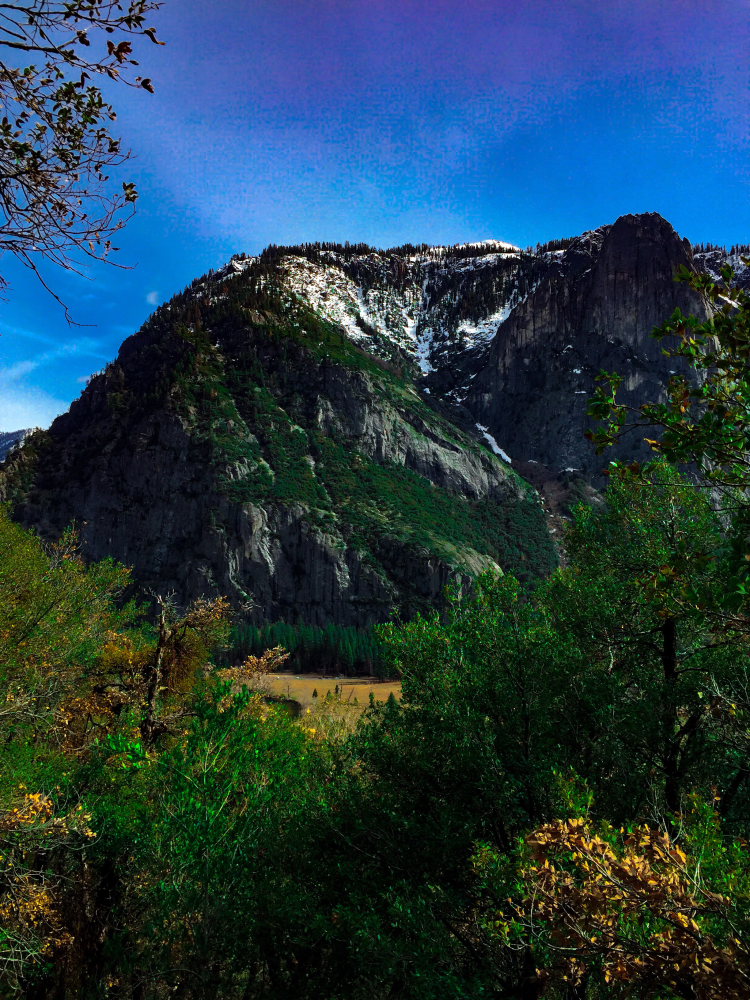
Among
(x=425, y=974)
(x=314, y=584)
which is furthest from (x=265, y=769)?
(x=314, y=584)

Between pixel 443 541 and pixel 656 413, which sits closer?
pixel 656 413

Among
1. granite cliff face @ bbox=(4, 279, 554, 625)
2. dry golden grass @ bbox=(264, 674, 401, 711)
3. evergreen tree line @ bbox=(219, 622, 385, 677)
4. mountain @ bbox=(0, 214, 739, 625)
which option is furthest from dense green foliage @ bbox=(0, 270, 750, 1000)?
mountain @ bbox=(0, 214, 739, 625)

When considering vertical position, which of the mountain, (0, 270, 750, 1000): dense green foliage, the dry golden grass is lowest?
the dry golden grass

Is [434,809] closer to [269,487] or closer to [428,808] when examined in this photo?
[428,808]

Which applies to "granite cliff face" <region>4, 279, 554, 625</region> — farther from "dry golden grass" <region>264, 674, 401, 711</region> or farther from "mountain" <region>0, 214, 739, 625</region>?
"dry golden grass" <region>264, 674, 401, 711</region>

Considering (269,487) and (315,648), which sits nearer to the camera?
(315,648)

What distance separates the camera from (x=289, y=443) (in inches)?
6806

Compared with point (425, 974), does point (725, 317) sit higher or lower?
higher

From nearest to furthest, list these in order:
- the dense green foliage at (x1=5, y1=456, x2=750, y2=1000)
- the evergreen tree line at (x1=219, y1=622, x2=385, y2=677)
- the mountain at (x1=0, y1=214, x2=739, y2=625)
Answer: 1. the dense green foliage at (x1=5, y1=456, x2=750, y2=1000)
2. the evergreen tree line at (x1=219, y1=622, x2=385, y2=677)
3. the mountain at (x1=0, y1=214, x2=739, y2=625)

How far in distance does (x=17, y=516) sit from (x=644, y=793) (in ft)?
640

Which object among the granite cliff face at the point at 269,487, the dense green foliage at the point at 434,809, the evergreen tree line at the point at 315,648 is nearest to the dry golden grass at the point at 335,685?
the evergreen tree line at the point at 315,648

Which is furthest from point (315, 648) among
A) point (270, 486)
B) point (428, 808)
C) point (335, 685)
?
point (428, 808)

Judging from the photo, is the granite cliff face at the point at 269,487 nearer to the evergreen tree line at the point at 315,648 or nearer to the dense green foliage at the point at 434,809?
the evergreen tree line at the point at 315,648

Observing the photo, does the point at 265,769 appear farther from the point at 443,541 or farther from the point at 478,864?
the point at 443,541
